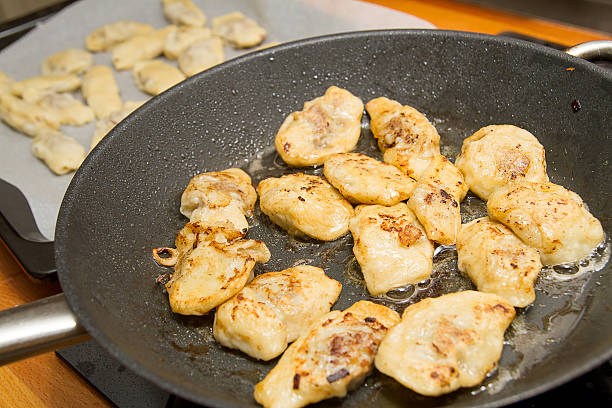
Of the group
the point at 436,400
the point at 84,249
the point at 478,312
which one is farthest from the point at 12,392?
the point at 478,312

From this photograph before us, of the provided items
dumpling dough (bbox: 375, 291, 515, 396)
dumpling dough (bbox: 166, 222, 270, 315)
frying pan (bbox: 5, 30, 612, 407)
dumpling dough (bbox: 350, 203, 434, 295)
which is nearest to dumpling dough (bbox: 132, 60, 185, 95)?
frying pan (bbox: 5, 30, 612, 407)

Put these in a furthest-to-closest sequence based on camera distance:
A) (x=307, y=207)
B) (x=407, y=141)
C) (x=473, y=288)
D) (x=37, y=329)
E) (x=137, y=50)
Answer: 1. (x=137, y=50)
2. (x=407, y=141)
3. (x=307, y=207)
4. (x=473, y=288)
5. (x=37, y=329)

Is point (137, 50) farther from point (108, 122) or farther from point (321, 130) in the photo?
point (321, 130)

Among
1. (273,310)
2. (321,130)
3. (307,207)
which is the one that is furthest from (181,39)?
(273,310)

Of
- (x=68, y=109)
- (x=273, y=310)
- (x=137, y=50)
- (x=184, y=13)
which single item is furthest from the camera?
(x=184, y=13)

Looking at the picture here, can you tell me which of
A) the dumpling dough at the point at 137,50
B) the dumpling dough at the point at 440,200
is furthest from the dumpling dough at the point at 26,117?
the dumpling dough at the point at 440,200

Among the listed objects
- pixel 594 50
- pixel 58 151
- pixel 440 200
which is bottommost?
pixel 58 151

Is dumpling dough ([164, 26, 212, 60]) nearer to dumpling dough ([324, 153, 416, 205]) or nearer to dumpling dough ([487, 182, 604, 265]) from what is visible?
dumpling dough ([324, 153, 416, 205])
